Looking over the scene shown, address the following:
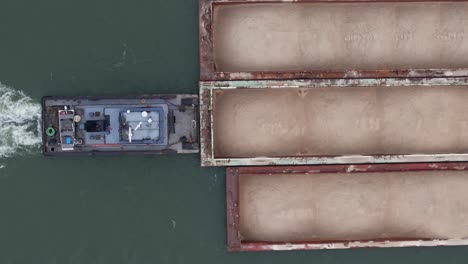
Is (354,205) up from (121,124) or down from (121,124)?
down

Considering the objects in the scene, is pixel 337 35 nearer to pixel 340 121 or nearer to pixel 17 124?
pixel 340 121

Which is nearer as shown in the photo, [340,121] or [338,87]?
[338,87]

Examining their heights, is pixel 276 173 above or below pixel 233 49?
below

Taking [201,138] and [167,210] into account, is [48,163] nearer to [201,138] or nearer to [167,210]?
[167,210]

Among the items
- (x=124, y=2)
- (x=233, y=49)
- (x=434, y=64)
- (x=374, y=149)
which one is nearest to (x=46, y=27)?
(x=124, y=2)

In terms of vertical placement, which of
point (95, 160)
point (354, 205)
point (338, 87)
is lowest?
point (354, 205)

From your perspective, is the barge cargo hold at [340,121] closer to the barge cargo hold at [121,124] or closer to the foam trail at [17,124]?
the barge cargo hold at [121,124]

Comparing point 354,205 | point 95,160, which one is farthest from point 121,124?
point 354,205
